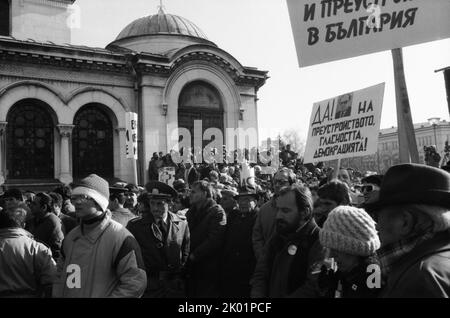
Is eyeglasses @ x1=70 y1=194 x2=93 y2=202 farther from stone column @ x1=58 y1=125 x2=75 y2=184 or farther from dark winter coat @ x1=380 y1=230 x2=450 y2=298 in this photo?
stone column @ x1=58 y1=125 x2=75 y2=184

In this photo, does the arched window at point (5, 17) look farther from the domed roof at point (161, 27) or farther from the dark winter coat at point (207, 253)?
the dark winter coat at point (207, 253)

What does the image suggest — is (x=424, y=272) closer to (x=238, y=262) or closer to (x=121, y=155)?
(x=238, y=262)

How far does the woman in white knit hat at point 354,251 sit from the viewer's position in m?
3.19

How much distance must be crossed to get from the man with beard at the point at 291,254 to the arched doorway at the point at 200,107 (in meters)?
20.8

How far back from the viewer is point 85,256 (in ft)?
13.4

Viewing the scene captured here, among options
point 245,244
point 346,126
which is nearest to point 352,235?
point 245,244

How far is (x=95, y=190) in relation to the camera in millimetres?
4340

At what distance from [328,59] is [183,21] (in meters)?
25.9

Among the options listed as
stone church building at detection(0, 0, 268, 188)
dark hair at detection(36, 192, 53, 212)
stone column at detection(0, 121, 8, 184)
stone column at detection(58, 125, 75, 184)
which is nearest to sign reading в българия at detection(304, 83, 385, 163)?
dark hair at detection(36, 192, 53, 212)

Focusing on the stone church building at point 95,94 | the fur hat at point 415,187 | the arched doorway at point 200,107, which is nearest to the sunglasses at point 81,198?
the fur hat at point 415,187

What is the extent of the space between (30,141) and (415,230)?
853 inches

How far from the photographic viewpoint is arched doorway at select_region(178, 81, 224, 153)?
Answer: 25.1m

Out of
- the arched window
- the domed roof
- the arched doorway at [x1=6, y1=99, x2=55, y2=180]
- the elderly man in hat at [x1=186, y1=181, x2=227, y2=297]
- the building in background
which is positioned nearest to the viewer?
the elderly man in hat at [x1=186, y1=181, x2=227, y2=297]

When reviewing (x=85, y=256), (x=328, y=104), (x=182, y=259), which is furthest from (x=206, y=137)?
(x=85, y=256)
